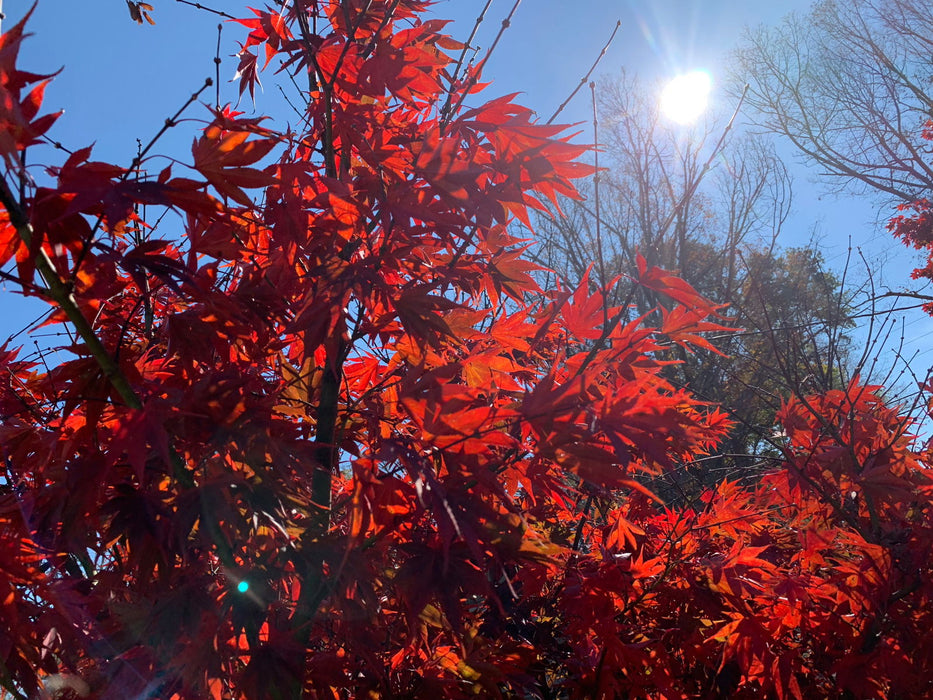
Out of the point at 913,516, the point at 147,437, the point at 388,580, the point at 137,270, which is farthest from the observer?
the point at 913,516

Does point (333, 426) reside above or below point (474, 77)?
below

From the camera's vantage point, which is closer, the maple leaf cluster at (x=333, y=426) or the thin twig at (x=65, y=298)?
the thin twig at (x=65, y=298)

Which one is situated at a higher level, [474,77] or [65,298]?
[474,77]

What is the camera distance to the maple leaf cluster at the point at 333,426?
3.42 feet

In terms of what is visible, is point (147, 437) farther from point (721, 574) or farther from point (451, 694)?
point (721, 574)

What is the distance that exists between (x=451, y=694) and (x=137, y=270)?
47.2 inches

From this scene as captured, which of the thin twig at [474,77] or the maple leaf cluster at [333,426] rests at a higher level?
the thin twig at [474,77]

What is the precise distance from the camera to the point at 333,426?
1.49m

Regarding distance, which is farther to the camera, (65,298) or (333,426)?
(333,426)

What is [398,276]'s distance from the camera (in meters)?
1.44

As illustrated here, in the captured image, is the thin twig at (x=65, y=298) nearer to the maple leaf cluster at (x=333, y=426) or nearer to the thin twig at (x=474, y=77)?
the maple leaf cluster at (x=333, y=426)

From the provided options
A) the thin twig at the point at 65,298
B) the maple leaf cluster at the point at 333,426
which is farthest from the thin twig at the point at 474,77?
the thin twig at the point at 65,298

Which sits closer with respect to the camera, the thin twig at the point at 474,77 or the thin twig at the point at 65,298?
the thin twig at the point at 65,298

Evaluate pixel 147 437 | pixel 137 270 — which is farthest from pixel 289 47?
pixel 147 437
